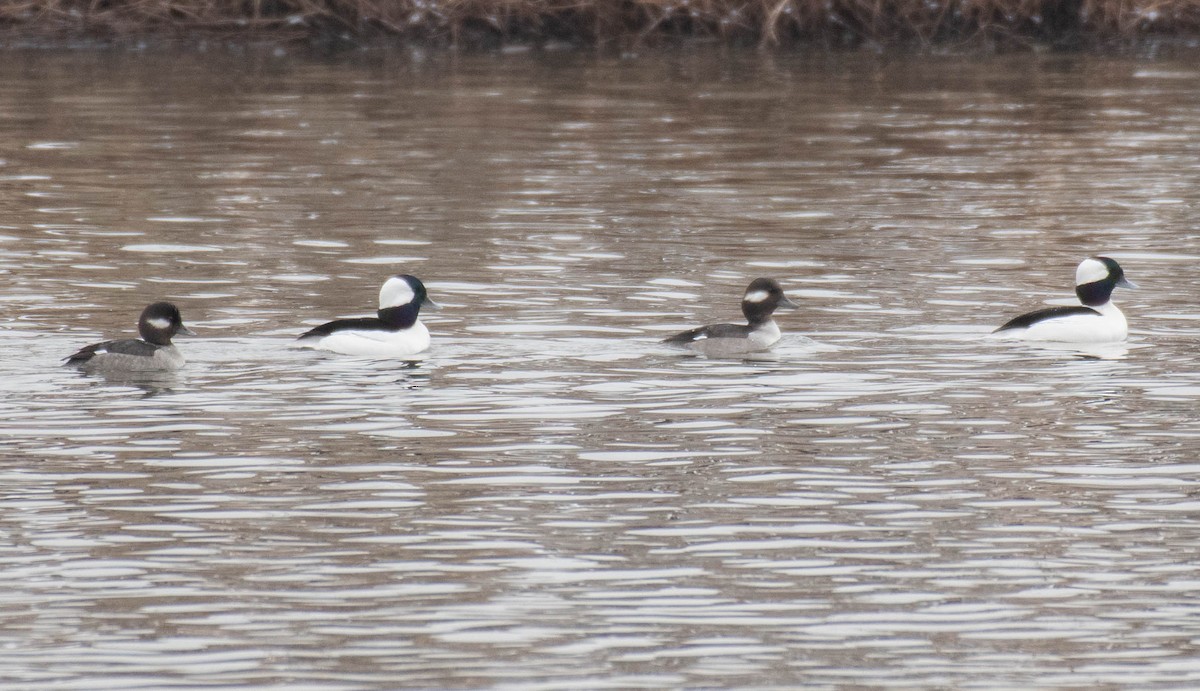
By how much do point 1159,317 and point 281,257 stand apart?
661 cm

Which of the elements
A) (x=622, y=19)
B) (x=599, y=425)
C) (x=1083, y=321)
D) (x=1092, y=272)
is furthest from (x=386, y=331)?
(x=622, y=19)

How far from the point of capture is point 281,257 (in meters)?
17.0

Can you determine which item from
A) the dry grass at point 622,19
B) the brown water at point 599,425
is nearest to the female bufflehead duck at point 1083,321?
the brown water at point 599,425

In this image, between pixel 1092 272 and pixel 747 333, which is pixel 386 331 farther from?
pixel 1092 272

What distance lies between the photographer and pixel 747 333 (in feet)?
43.4

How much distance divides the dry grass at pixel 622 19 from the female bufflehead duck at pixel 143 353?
22403mm

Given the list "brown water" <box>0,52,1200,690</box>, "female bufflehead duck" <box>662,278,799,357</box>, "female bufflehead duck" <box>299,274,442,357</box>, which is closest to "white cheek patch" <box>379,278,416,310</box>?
"female bufflehead duck" <box>299,274,442,357</box>

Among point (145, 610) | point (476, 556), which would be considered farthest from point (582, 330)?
point (145, 610)

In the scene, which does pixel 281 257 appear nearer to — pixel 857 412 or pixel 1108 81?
pixel 857 412

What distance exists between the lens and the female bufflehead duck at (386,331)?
1298cm

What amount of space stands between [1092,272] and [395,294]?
4460 millimetres

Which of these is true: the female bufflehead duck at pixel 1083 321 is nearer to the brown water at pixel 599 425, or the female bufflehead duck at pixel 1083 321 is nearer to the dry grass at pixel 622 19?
the brown water at pixel 599 425

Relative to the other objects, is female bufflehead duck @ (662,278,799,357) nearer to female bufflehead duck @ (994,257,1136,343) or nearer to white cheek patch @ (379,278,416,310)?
female bufflehead duck @ (994,257,1136,343)

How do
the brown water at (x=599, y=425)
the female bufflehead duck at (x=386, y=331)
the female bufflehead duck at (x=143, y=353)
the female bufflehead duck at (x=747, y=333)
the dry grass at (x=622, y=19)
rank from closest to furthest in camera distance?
the brown water at (x=599, y=425)
the female bufflehead duck at (x=143, y=353)
the female bufflehead duck at (x=386, y=331)
the female bufflehead duck at (x=747, y=333)
the dry grass at (x=622, y=19)
